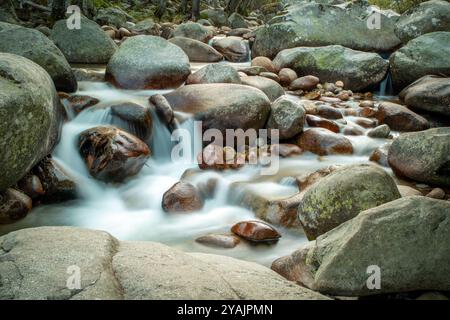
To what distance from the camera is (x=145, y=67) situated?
7.95m

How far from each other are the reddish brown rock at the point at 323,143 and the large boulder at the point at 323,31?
5945 millimetres

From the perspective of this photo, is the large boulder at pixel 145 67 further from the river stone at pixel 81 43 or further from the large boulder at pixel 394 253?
the large boulder at pixel 394 253

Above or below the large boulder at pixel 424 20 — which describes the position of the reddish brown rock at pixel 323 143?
below

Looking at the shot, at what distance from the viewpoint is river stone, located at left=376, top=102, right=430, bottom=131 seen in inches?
289

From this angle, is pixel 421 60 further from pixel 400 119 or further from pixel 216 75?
pixel 216 75

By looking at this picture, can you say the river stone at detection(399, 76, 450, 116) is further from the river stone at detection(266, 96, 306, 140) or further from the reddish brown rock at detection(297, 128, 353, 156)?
the river stone at detection(266, 96, 306, 140)

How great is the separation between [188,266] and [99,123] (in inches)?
175

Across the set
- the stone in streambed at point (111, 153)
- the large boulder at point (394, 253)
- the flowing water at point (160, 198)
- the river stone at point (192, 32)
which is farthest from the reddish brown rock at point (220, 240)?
the river stone at point (192, 32)

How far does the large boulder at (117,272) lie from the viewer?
219cm

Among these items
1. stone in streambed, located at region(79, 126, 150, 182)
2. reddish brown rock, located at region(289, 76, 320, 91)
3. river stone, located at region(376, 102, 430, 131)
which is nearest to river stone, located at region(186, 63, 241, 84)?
reddish brown rock, located at region(289, 76, 320, 91)

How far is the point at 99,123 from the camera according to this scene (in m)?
6.42

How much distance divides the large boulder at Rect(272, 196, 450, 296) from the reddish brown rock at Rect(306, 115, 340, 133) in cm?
449

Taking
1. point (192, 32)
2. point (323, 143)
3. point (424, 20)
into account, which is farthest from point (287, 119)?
point (192, 32)
